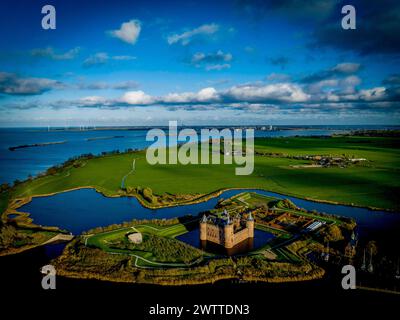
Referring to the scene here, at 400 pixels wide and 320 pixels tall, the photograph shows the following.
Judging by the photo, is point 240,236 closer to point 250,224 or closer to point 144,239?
point 250,224

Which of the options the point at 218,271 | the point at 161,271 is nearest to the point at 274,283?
the point at 218,271

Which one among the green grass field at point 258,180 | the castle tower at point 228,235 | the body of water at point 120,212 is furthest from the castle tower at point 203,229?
the green grass field at point 258,180

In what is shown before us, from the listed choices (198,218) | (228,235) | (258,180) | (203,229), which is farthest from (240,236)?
(258,180)

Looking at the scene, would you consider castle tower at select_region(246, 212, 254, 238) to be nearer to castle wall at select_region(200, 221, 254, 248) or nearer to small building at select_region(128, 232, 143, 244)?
castle wall at select_region(200, 221, 254, 248)

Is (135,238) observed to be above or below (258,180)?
below

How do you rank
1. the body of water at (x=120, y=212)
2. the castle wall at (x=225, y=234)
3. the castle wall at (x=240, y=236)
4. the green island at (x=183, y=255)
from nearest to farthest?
the green island at (x=183, y=255) < the castle wall at (x=225, y=234) < the castle wall at (x=240, y=236) < the body of water at (x=120, y=212)

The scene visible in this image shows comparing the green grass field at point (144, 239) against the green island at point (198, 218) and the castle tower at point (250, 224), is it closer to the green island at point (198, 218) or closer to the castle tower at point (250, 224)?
the green island at point (198, 218)
